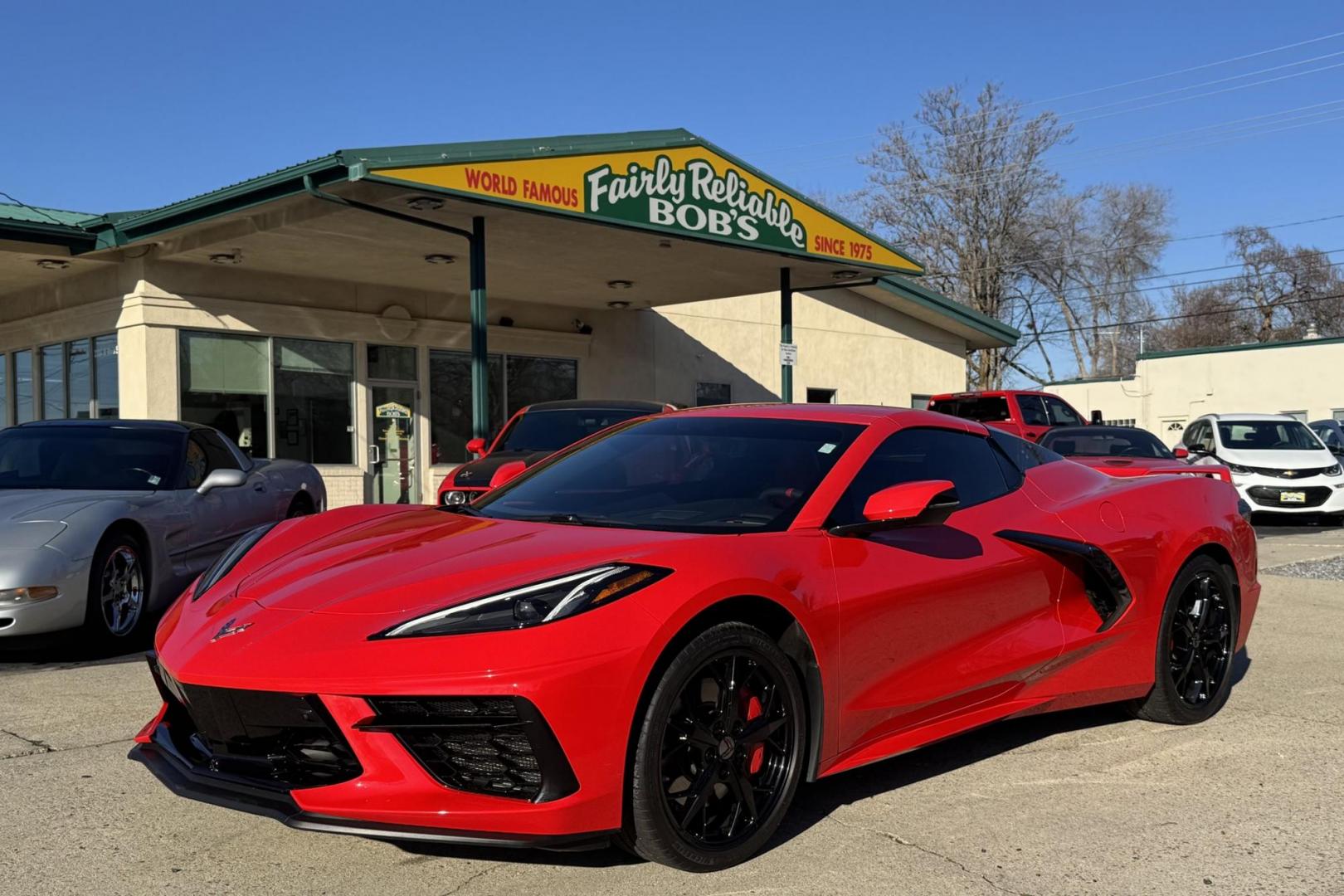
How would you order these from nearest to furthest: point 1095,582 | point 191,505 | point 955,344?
point 1095,582
point 191,505
point 955,344

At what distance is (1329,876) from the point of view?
3.44 metres

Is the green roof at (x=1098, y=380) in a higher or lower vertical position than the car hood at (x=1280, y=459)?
higher

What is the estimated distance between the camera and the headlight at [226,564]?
4.03m

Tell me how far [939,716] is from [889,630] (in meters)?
0.45

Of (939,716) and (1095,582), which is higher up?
(1095,582)

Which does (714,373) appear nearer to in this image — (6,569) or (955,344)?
(955,344)

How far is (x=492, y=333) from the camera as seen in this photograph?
19641 mm

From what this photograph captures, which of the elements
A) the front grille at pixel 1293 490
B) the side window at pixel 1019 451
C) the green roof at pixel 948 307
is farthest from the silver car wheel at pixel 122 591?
the green roof at pixel 948 307

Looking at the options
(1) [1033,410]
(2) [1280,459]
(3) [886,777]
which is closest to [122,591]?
(3) [886,777]

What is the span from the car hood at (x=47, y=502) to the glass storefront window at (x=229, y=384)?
8.46 metres

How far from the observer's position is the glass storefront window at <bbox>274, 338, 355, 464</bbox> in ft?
55.8

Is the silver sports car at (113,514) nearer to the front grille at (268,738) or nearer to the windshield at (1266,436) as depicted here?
the front grille at (268,738)

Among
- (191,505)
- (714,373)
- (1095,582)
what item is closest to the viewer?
(1095,582)

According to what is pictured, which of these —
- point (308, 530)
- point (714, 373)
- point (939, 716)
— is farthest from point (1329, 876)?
point (714, 373)
